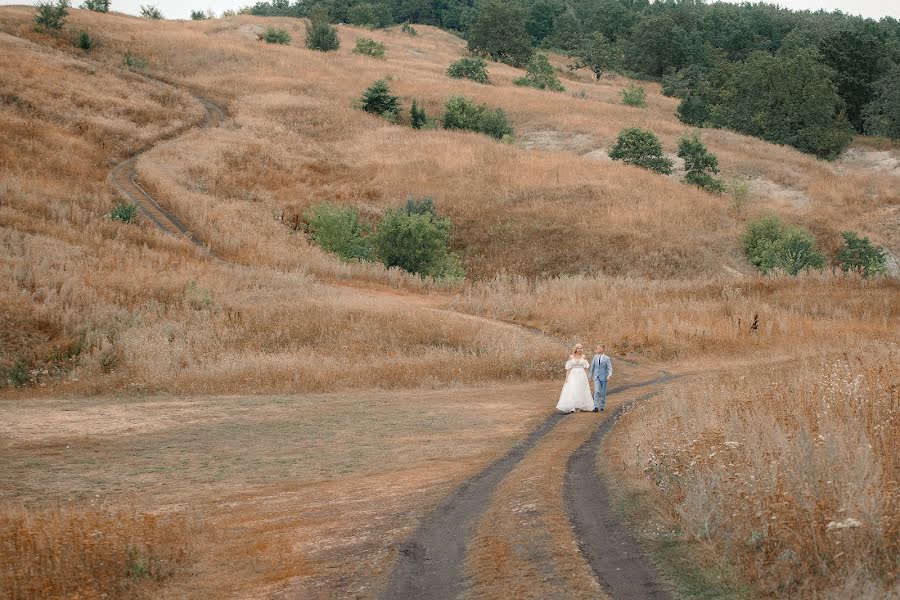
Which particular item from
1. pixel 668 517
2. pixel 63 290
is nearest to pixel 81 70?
pixel 63 290

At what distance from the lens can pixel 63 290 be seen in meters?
27.9

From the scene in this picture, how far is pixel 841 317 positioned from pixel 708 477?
959 inches

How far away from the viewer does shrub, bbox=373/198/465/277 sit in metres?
43.1

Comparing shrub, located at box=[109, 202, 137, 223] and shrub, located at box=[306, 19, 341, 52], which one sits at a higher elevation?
shrub, located at box=[306, 19, 341, 52]

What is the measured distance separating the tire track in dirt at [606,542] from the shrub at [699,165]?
1887 inches

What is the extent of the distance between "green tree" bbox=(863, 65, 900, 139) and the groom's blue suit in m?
70.2

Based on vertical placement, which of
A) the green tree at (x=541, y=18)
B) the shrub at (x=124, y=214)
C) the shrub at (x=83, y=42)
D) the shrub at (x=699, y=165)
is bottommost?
the shrub at (x=124, y=214)

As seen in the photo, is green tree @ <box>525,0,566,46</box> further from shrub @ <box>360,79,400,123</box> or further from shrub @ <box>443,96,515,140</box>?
shrub @ <box>443,96,515,140</box>

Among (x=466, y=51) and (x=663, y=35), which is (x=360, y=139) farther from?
(x=663, y=35)

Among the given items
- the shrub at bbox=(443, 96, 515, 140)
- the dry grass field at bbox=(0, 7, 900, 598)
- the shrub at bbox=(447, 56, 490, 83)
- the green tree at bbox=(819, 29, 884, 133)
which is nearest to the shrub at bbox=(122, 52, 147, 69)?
the dry grass field at bbox=(0, 7, 900, 598)

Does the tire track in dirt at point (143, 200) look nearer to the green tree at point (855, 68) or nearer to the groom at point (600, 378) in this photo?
the groom at point (600, 378)

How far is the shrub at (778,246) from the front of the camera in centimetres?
4444

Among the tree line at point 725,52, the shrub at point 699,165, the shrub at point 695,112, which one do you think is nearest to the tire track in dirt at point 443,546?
the shrub at point 699,165

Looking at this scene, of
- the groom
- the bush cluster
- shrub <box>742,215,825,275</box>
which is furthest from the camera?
shrub <box>742,215,825,275</box>
